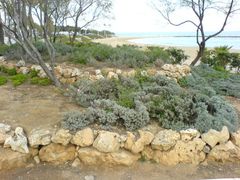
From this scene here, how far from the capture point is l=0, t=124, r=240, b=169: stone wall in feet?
11.4

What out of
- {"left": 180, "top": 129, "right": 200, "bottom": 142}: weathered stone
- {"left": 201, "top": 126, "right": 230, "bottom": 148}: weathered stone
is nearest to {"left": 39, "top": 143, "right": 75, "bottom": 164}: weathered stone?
{"left": 180, "top": 129, "right": 200, "bottom": 142}: weathered stone

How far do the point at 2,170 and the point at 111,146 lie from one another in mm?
1366

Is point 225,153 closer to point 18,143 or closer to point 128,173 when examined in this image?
point 128,173

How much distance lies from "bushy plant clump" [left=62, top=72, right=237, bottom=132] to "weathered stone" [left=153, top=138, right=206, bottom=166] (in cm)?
28

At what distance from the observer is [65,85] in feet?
18.9

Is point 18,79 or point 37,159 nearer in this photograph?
point 37,159

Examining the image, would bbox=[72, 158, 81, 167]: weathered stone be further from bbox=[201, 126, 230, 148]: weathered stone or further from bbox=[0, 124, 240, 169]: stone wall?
bbox=[201, 126, 230, 148]: weathered stone

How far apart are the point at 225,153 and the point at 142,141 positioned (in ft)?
3.85

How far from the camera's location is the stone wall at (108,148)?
3.49m

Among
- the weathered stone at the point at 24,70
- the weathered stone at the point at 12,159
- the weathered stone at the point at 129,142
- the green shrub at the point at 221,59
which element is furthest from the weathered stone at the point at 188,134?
the green shrub at the point at 221,59

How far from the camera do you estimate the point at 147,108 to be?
4125mm

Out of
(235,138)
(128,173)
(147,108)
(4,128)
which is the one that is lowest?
(128,173)

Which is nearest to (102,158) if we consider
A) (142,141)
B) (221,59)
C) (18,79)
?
(142,141)

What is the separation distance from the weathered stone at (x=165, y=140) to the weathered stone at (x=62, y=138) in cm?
113
